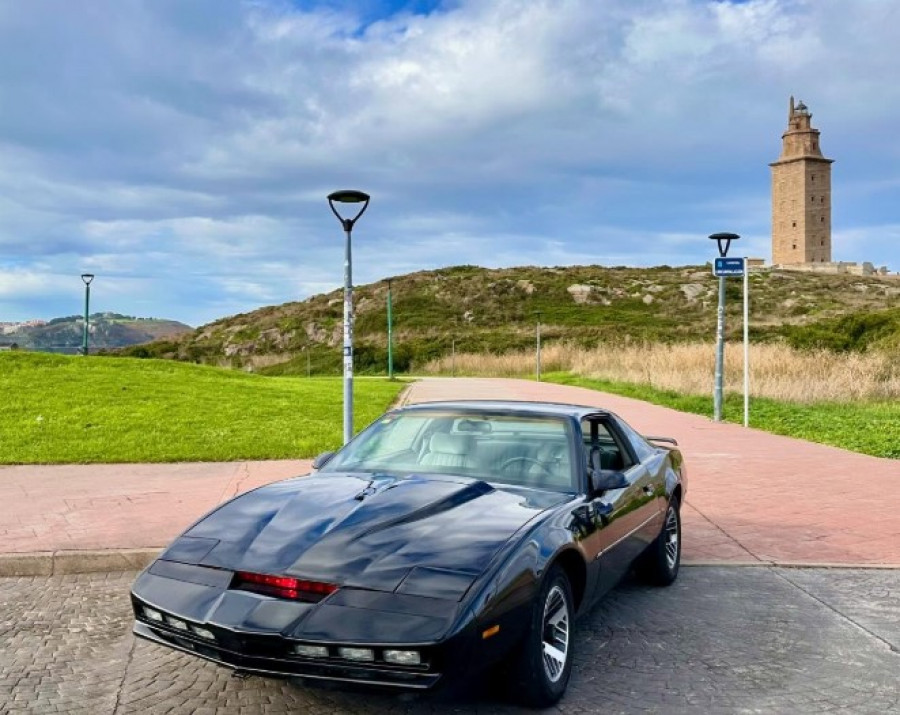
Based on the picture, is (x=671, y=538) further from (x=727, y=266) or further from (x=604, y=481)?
(x=727, y=266)

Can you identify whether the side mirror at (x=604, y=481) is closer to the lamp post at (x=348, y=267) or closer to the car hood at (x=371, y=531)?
the car hood at (x=371, y=531)

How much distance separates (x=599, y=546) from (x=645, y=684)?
716mm

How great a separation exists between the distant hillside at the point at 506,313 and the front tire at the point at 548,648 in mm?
55485

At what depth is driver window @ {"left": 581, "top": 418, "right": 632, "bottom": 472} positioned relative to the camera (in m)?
5.30

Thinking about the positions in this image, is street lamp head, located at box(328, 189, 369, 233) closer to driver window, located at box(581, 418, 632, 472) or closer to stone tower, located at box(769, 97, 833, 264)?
driver window, located at box(581, 418, 632, 472)

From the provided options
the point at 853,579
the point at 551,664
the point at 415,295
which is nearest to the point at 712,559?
the point at 853,579

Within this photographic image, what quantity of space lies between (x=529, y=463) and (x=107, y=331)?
270 feet

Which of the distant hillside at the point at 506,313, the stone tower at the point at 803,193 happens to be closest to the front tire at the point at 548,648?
the distant hillside at the point at 506,313

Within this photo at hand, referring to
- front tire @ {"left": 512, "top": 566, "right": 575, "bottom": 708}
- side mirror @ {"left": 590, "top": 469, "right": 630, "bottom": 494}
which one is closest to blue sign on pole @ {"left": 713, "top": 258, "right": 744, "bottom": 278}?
side mirror @ {"left": 590, "top": 469, "right": 630, "bottom": 494}

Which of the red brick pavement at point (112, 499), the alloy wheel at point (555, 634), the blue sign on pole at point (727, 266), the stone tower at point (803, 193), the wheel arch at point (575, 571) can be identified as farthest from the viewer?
the stone tower at point (803, 193)

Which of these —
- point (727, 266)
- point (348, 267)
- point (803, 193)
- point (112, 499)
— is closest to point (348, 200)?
point (348, 267)

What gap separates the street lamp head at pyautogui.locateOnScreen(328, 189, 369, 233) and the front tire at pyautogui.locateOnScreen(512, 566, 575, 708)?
23.0 feet

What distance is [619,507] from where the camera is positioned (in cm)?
483

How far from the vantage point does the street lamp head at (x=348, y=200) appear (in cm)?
1005
